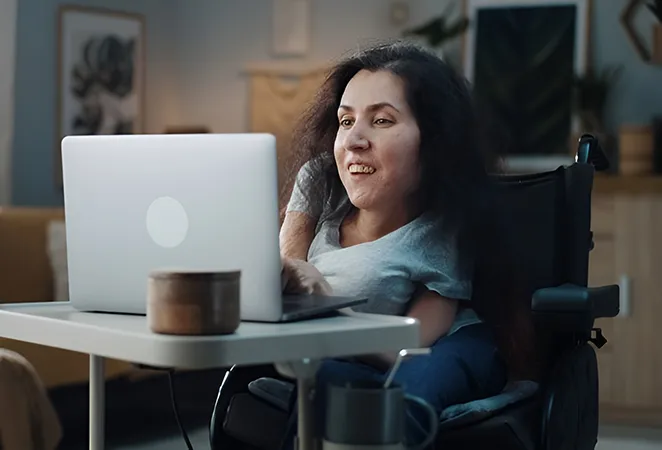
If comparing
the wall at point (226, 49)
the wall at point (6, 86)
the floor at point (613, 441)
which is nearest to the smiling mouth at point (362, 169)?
the floor at point (613, 441)

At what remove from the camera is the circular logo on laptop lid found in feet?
4.53

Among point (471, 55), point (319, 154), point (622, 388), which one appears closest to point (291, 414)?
point (319, 154)

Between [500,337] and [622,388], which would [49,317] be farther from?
[622,388]

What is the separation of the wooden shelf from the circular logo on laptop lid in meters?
3.31

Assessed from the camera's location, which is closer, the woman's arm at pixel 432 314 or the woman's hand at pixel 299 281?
the woman's hand at pixel 299 281

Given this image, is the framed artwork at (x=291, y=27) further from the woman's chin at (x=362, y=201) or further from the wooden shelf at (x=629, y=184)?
the woman's chin at (x=362, y=201)

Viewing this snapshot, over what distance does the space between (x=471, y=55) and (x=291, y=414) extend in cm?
371

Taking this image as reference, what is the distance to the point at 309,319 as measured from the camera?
140 cm

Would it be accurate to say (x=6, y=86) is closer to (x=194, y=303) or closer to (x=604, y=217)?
(x=604, y=217)

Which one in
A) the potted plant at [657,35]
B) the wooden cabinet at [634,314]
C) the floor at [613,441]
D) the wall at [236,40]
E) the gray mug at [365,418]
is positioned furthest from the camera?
the wall at [236,40]

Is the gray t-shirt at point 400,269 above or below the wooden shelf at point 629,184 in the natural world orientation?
below

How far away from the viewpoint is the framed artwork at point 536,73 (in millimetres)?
4992

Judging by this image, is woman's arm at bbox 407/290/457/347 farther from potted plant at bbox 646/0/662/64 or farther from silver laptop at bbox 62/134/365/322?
potted plant at bbox 646/0/662/64

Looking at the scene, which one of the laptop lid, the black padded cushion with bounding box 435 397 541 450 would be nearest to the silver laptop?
the laptop lid
